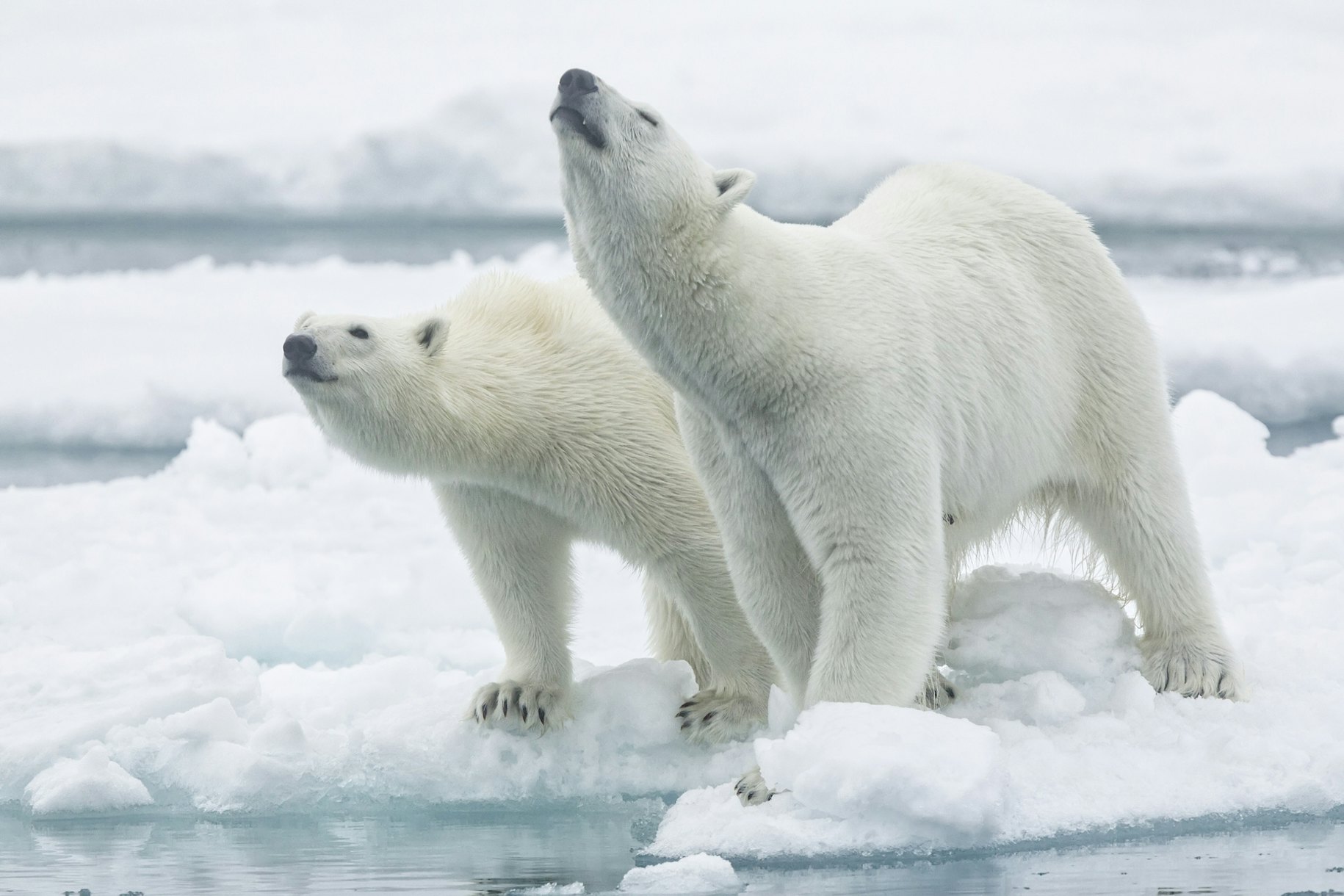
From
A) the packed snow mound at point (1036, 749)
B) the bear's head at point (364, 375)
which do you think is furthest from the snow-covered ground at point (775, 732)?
the bear's head at point (364, 375)

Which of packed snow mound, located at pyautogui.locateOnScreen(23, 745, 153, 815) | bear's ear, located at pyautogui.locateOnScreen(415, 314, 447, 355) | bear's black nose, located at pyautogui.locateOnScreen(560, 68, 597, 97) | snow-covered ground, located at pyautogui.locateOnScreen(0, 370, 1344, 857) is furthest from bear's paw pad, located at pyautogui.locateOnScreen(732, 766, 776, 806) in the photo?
packed snow mound, located at pyautogui.locateOnScreen(23, 745, 153, 815)

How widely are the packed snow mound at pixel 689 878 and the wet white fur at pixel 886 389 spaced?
654mm

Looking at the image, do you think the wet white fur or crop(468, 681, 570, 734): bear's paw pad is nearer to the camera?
the wet white fur

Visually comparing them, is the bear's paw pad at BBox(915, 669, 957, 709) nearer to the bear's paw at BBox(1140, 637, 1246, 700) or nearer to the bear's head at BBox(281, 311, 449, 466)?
the bear's paw at BBox(1140, 637, 1246, 700)

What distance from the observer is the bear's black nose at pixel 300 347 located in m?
5.48

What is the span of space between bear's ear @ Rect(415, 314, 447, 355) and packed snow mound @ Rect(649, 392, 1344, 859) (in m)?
1.77

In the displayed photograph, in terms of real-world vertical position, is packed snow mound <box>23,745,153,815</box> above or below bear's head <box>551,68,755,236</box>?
below

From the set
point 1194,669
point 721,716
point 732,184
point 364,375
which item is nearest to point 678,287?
point 732,184

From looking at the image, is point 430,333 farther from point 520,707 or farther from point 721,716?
point 721,716

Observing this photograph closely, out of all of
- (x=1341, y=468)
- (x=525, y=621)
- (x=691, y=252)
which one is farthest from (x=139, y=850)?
(x=1341, y=468)

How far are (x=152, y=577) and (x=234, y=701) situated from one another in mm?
4426

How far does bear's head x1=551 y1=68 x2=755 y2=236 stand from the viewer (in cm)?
450

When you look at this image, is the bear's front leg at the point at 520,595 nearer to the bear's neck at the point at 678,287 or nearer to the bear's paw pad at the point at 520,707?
the bear's paw pad at the point at 520,707

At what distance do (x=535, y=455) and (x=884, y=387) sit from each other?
5.06ft
